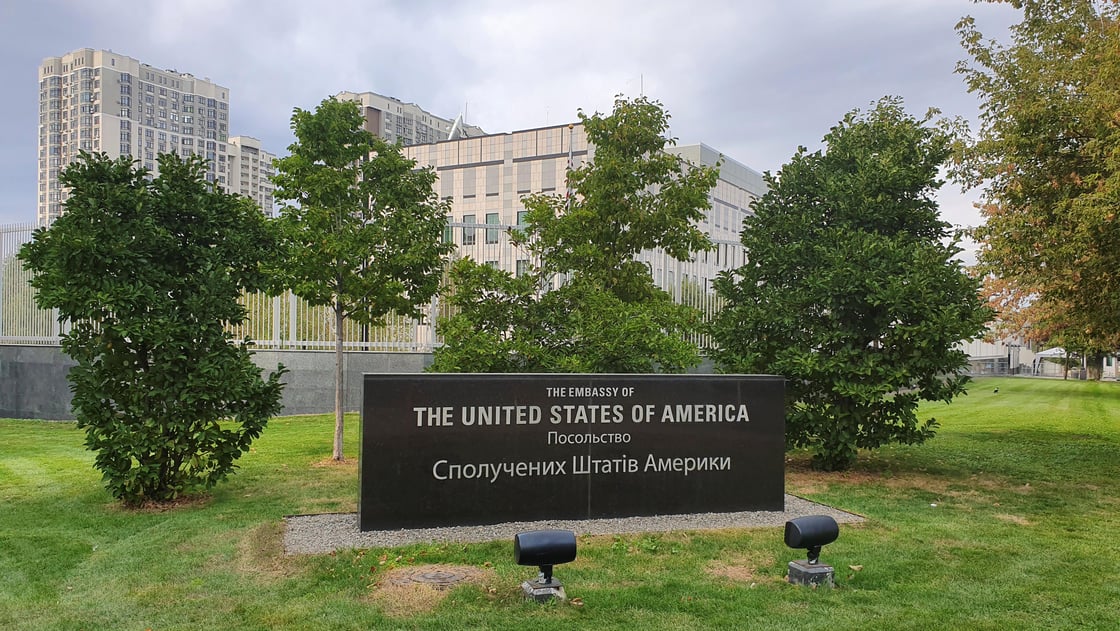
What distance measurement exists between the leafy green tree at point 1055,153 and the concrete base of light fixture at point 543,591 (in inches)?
338

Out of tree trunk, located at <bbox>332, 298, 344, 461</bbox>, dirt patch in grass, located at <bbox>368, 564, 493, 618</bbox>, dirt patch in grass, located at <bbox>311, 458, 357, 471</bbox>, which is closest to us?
dirt patch in grass, located at <bbox>368, 564, 493, 618</bbox>

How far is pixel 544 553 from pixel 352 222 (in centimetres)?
770

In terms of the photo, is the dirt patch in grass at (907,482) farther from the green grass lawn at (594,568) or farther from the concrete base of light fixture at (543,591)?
the concrete base of light fixture at (543,591)

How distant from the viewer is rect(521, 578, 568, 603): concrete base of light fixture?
6.02 metres

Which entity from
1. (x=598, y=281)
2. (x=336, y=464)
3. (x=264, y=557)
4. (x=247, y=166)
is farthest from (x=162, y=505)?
(x=247, y=166)

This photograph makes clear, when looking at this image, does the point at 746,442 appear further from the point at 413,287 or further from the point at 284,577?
the point at 413,287

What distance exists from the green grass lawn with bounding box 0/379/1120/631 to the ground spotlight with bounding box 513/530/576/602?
0.47 ft

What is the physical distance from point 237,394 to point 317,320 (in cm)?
1048

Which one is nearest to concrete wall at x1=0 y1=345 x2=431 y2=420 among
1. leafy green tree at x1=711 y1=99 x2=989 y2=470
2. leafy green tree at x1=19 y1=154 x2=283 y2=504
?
leafy green tree at x1=711 y1=99 x2=989 y2=470

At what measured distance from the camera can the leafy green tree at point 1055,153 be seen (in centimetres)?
1145

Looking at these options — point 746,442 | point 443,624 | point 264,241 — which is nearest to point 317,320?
point 264,241

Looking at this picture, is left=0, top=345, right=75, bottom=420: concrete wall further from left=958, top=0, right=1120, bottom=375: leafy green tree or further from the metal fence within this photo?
left=958, top=0, right=1120, bottom=375: leafy green tree

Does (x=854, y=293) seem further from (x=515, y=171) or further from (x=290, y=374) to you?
(x=515, y=171)

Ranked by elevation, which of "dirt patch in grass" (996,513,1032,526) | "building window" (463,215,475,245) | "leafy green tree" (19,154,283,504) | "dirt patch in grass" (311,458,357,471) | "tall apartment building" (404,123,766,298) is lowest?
"dirt patch in grass" (311,458,357,471)
